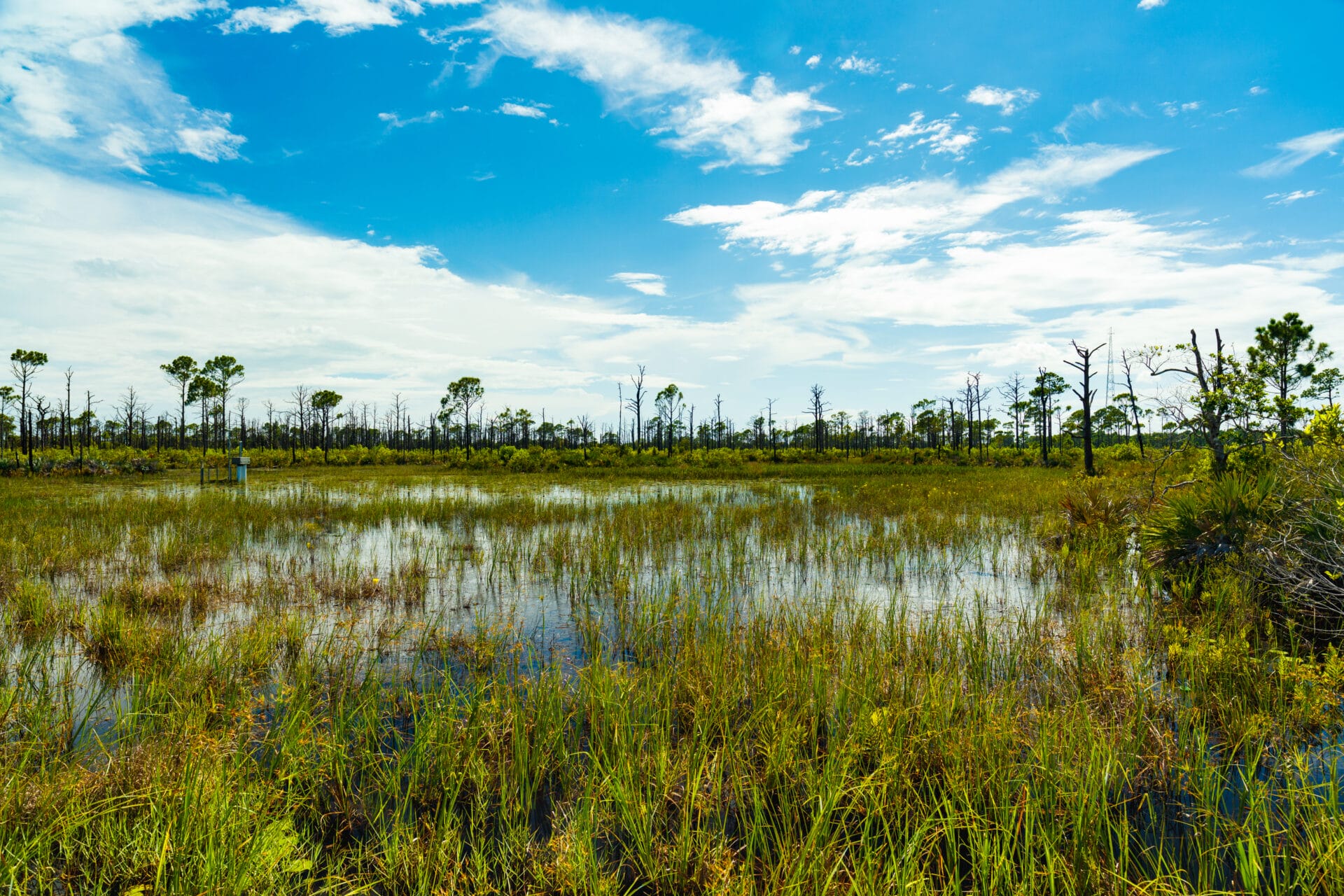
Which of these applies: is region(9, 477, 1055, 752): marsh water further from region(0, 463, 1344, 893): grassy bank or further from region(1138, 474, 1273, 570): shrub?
region(1138, 474, 1273, 570): shrub

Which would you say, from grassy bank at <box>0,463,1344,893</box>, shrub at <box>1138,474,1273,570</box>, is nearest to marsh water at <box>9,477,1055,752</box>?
grassy bank at <box>0,463,1344,893</box>

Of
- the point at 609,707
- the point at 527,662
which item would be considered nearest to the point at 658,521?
the point at 527,662

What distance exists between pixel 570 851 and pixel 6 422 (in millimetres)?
111139

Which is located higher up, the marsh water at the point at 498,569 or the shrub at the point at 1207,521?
the shrub at the point at 1207,521

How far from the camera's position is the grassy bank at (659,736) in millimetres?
2559

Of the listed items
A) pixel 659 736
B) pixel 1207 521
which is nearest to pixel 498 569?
pixel 659 736

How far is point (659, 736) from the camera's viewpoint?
11.4 ft

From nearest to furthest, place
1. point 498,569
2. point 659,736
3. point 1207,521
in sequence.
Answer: point 659,736
point 1207,521
point 498,569

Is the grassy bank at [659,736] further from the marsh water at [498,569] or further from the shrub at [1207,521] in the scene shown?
the shrub at [1207,521]

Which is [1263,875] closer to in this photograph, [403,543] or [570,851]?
[570,851]

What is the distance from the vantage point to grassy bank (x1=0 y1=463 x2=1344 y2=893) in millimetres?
2559

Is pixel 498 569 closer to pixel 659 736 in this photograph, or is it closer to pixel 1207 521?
pixel 659 736

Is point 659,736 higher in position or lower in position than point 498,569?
higher

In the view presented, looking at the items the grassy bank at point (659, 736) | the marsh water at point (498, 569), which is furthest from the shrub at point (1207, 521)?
the marsh water at point (498, 569)
